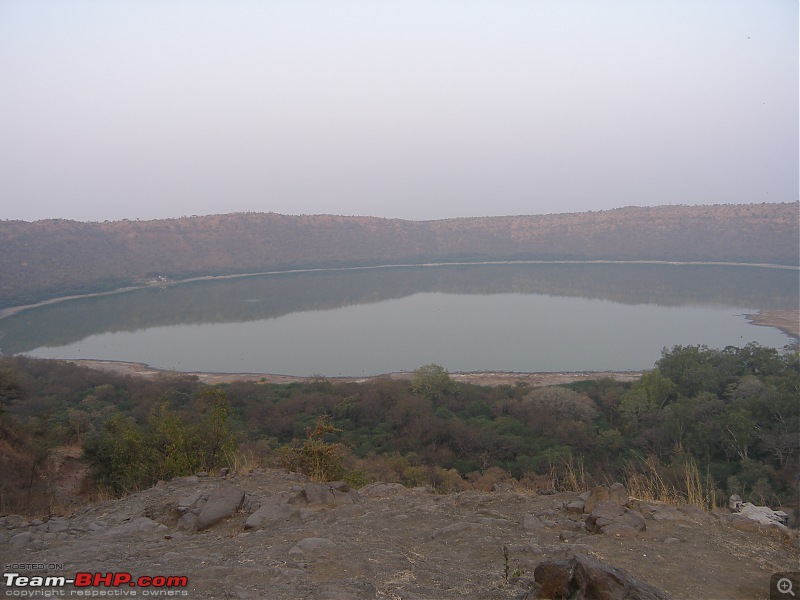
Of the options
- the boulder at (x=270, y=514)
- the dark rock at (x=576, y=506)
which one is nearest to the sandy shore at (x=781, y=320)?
the dark rock at (x=576, y=506)

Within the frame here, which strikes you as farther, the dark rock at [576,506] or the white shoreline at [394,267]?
the white shoreline at [394,267]

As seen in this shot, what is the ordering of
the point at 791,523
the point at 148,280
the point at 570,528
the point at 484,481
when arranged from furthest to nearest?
1. the point at 148,280
2. the point at 484,481
3. the point at 791,523
4. the point at 570,528

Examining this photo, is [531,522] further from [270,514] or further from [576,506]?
[270,514]

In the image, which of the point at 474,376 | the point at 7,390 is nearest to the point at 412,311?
the point at 474,376

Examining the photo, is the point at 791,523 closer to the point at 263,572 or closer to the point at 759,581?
the point at 759,581

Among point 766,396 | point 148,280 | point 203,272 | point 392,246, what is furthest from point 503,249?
point 766,396

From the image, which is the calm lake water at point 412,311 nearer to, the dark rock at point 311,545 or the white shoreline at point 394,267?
the white shoreline at point 394,267

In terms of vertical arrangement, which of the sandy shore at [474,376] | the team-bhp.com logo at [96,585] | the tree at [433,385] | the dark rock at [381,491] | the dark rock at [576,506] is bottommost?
the sandy shore at [474,376]

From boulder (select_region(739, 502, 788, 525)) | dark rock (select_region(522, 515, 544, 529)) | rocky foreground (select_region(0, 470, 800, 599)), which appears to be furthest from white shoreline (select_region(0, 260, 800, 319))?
boulder (select_region(739, 502, 788, 525))
